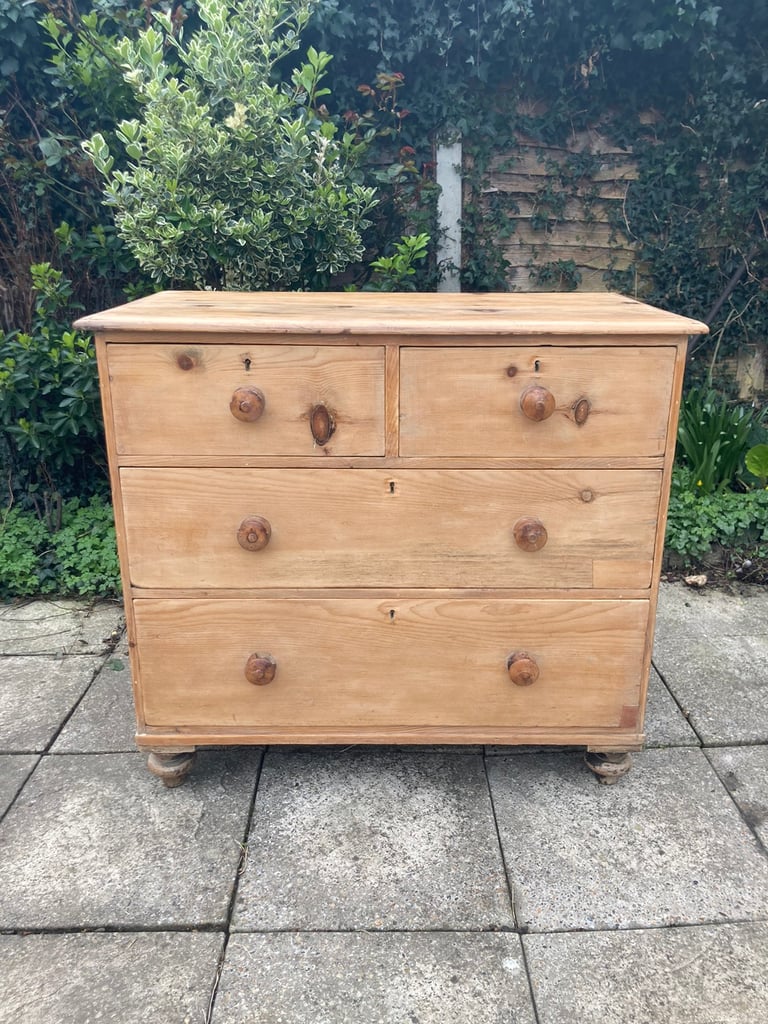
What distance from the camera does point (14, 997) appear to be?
1.49 meters

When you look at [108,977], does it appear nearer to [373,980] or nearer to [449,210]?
[373,980]

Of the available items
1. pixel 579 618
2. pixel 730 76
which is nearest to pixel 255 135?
pixel 579 618

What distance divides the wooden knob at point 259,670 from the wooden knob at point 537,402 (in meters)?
0.88

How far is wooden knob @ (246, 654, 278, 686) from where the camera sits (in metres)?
1.91

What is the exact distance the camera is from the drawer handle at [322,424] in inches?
68.6

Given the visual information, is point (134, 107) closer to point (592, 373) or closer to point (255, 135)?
point (255, 135)

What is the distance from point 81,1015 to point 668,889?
1.26m

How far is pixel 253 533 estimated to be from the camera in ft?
5.91

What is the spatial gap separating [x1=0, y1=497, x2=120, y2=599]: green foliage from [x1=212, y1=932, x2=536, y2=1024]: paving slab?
186 cm

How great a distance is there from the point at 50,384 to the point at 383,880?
2.33m

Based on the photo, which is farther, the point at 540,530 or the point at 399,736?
the point at 399,736

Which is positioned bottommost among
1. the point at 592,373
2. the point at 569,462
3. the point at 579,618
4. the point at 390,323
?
the point at 579,618

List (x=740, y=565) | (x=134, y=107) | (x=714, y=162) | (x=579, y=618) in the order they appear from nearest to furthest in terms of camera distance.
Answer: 1. (x=579, y=618)
2. (x=134, y=107)
3. (x=740, y=565)
4. (x=714, y=162)

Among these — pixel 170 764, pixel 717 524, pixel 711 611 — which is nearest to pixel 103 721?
pixel 170 764
